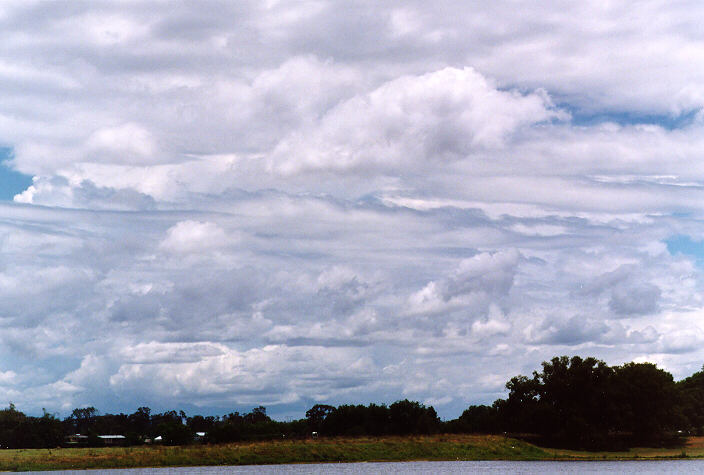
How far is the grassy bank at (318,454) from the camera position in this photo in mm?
140750

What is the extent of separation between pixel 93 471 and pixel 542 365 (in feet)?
324

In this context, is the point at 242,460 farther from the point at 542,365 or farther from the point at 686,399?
the point at 686,399

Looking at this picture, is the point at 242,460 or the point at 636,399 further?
the point at 636,399

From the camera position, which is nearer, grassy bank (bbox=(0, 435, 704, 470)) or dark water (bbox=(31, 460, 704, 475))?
dark water (bbox=(31, 460, 704, 475))

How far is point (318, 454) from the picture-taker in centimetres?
14888

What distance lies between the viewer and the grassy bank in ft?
462

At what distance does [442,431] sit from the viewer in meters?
189

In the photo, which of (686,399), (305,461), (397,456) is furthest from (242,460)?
(686,399)

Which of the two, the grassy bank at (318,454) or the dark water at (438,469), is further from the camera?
the grassy bank at (318,454)

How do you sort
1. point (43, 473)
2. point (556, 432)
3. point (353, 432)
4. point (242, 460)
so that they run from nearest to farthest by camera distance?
point (43, 473), point (242, 460), point (556, 432), point (353, 432)

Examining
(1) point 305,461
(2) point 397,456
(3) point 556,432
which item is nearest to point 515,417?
(3) point 556,432

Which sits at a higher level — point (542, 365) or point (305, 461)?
point (542, 365)

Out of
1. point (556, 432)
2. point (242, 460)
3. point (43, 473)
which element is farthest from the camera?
point (556, 432)

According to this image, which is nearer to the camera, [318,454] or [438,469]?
[438,469]
